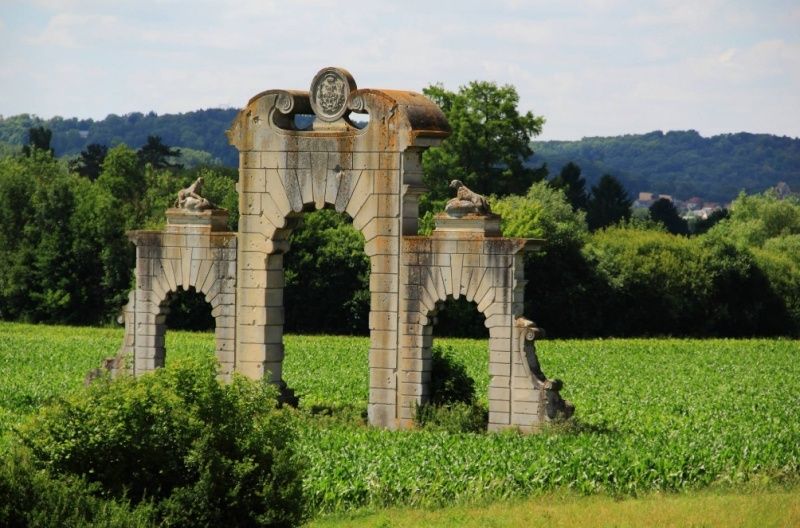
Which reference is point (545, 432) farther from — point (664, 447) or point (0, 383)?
point (0, 383)

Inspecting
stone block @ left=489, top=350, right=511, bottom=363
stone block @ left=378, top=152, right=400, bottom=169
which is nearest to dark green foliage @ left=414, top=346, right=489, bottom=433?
stone block @ left=489, top=350, right=511, bottom=363

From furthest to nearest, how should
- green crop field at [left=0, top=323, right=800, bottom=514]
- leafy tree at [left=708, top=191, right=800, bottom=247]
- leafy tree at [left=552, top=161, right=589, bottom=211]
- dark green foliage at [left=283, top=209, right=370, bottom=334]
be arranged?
leafy tree at [left=552, top=161, right=589, bottom=211] < leafy tree at [left=708, top=191, right=800, bottom=247] < dark green foliage at [left=283, top=209, right=370, bottom=334] < green crop field at [left=0, top=323, right=800, bottom=514]

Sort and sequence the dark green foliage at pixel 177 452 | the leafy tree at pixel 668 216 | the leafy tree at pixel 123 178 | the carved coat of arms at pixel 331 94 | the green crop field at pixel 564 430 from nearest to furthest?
the dark green foliage at pixel 177 452 < the green crop field at pixel 564 430 < the carved coat of arms at pixel 331 94 < the leafy tree at pixel 123 178 < the leafy tree at pixel 668 216

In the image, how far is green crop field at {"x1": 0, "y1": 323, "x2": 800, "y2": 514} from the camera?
85.8ft

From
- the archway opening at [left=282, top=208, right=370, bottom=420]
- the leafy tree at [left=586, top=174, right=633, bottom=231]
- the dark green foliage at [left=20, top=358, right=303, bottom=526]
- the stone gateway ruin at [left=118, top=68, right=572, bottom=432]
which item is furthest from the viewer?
the leafy tree at [left=586, top=174, right=633, bottom=231]

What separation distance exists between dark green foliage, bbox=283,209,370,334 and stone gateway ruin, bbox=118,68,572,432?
93.8 ft

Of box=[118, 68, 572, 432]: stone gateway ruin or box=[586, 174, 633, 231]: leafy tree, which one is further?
box=[586, 174, 633, 231]: leafy tree

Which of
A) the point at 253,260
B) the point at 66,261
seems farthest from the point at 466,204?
the point at 66,261

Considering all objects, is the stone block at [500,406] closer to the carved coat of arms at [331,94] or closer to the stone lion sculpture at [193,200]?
the carved coat of arms at [331,94]

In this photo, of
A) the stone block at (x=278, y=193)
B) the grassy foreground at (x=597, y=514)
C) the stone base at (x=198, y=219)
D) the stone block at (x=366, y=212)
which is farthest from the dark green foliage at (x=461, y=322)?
the grassy foreground at (x=597, y=514)

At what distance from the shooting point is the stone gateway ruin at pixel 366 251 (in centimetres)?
3073

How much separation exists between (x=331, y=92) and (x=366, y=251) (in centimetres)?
335

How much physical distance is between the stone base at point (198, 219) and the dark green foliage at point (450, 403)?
544 centimetres

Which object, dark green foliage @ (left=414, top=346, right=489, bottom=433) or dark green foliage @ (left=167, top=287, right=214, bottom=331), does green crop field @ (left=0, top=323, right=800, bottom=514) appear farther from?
dark green foliage @ (left=167, top=287, right=214, bottom=331)
